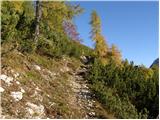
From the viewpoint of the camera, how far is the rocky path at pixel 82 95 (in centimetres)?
1346

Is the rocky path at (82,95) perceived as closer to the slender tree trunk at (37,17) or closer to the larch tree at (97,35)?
the slender tree trunk at (37,17)

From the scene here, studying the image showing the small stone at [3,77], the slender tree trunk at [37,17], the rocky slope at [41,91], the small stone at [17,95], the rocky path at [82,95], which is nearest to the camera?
the rocky slope at [41,91]

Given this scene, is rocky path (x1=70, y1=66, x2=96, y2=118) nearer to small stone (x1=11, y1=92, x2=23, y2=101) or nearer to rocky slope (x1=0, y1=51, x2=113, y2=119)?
rocky slope (x1=0, y1=51, x2=113, y2=119)

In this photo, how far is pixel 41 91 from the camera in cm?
1356

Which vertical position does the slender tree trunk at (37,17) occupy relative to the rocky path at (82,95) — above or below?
above

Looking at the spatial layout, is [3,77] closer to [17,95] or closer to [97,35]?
[17,95]

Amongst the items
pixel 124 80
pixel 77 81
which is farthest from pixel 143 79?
pixel 77 81

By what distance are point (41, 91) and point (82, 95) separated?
6.54 feet

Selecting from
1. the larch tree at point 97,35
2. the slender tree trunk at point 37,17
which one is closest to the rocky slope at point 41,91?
the slender tree trunk at point 37,17

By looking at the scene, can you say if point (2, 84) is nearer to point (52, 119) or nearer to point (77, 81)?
point (52, 119)

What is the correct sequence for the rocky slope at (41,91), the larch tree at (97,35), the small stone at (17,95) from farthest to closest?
1. the larch tree at (97,35)
2. the small stone at (17,95)
3. the rocky slope at (41,91)

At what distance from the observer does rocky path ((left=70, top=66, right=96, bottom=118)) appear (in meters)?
13.5

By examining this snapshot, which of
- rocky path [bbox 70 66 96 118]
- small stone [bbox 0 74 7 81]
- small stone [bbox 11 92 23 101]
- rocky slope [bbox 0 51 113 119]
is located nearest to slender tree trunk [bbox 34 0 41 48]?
rocky slope [bbox 0 51 113 119]

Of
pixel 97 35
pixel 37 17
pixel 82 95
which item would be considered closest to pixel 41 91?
pixel 82 95
